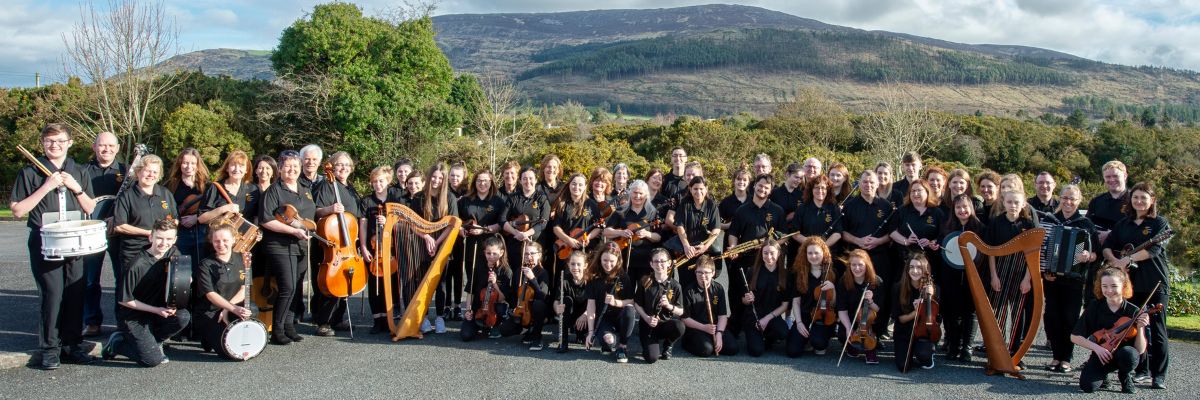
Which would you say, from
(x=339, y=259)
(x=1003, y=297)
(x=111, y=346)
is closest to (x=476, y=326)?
(x=339, y=259)

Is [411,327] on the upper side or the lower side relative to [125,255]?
lower

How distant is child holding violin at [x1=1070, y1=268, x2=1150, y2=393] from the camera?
5515 millimetres

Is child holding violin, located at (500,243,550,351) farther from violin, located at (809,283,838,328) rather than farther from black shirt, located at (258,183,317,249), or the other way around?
violin, located at (809,283,838,328)

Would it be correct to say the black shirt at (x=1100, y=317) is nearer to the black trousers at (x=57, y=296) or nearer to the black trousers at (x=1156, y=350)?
the black trousers at (x=1156, y=350)

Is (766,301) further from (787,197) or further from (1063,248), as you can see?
(1063,248)

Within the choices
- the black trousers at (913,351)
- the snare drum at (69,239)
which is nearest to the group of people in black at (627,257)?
the black trousers at (913,351)

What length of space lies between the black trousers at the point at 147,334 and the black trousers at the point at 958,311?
6.09 meters

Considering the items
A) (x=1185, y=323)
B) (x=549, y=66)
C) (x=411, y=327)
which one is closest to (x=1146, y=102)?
(x=549, y=66)

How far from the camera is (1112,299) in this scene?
5.60 m

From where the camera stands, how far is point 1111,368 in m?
5.57

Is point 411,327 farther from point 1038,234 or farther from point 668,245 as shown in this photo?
point 1038,234

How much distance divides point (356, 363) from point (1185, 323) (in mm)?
7693

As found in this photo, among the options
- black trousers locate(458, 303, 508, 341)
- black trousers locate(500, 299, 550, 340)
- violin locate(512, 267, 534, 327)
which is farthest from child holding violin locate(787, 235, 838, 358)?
black trousers locate(458, 303, 508, 341)

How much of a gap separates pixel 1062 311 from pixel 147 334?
23.3ft
